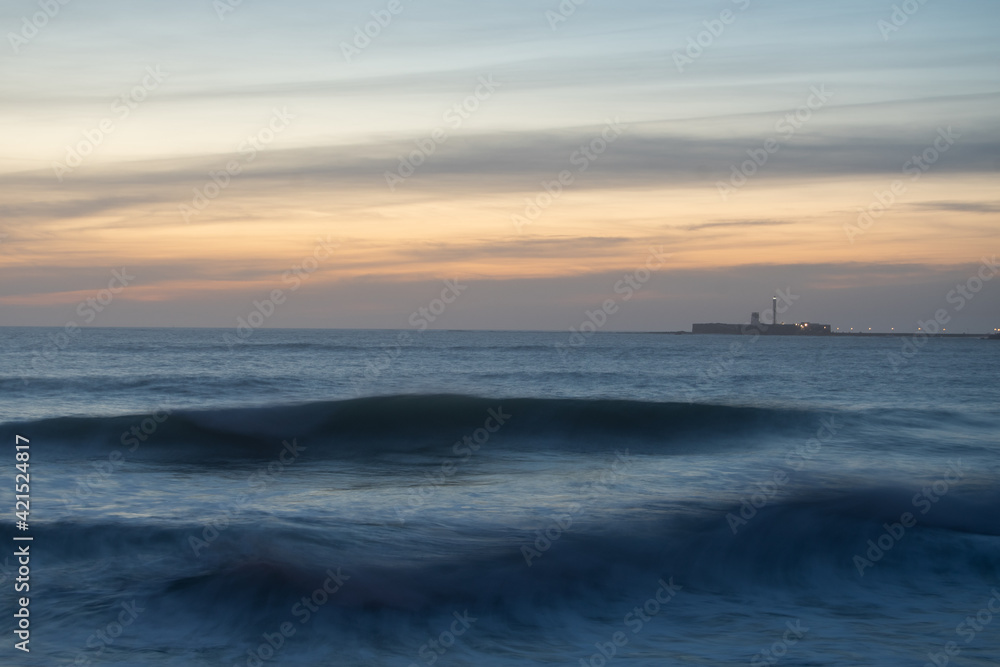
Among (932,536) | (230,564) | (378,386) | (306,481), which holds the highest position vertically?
(932,536)

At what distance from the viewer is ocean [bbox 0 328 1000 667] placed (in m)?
7.09

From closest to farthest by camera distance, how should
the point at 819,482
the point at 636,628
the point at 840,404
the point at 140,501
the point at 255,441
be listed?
the point at 636,628, the point at 140,501, the point at 819,482, the point at 255,441, the point at 840,404

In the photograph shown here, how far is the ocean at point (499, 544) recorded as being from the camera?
709 centimetres

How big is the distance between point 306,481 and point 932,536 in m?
9.64

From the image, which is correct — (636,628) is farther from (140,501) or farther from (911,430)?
(911,430)

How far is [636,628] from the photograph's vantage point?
24.9ft

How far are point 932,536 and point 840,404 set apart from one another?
1883 centimetres

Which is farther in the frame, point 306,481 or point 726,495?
point 306,481

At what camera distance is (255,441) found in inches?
818

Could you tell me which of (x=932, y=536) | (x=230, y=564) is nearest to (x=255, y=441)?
(x=230, y=564)

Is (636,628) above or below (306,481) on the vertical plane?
above

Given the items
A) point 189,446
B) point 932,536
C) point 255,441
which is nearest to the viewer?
point 932,536

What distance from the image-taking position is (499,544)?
31.9ft

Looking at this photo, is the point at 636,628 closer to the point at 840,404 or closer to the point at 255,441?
the point at 255,441
